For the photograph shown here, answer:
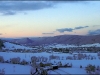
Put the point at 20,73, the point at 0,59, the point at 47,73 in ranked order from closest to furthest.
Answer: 1. the point at 47,73
2. the point at 20,73
3. the point at 0,59

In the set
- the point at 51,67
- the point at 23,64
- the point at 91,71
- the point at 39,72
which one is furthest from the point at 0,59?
the point at 91,71

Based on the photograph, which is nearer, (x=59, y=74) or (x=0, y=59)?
(x=59, y=74)

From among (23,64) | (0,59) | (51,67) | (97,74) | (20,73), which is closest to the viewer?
(97,74)

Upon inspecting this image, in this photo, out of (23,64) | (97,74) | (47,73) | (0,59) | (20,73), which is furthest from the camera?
(0,59)

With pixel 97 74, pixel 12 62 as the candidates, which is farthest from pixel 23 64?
pixel 97 74

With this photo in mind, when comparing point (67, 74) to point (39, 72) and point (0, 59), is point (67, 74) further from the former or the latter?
point (0, 59)

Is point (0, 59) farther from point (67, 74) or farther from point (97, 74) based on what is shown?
point (97, 74)

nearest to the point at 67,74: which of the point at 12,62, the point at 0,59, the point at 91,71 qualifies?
the point at 91,71

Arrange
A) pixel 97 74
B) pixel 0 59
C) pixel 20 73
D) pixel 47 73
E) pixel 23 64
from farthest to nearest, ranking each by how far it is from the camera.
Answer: pixel 0 59, pixel 23 64, pixel 20 73, pixel 47 73, pixel 97 74

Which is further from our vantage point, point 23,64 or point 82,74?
point 23,64
